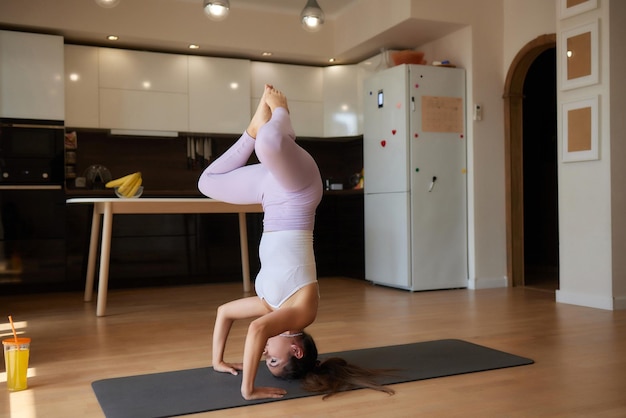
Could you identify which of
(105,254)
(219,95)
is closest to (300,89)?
(219,95)

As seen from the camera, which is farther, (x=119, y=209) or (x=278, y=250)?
(x=119, y=209)

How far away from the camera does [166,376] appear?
2676mm

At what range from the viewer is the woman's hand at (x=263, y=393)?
2318 mm

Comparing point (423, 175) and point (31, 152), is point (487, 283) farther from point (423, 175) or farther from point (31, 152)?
point (31, 152)

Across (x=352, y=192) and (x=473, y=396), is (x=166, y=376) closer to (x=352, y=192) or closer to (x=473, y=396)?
(x=473, y=396)

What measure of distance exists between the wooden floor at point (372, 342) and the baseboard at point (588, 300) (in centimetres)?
11

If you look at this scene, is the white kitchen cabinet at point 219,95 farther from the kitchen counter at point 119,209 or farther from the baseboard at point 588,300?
the baseboard at point 588,300

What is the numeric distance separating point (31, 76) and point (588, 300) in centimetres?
471

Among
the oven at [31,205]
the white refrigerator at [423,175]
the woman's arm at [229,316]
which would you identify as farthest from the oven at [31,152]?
the woman's arm at [229,316]

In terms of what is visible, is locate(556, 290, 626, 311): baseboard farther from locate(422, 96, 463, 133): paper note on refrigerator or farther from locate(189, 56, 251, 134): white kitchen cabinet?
locate(189, 56, 251, 134): white kitchen cabinet

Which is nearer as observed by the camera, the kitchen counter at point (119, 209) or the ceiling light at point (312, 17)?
the ceiling light at point (312, 17)

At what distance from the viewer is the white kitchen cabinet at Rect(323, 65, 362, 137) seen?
6699mm

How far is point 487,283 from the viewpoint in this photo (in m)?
5.65

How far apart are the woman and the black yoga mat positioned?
0.13 metres
